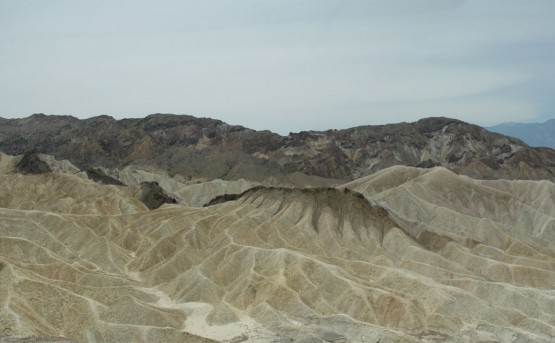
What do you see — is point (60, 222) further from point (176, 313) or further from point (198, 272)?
point (176, 313)

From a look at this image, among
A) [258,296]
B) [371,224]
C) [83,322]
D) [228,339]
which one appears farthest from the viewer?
[371,224]

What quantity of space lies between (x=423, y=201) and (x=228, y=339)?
102742 mm

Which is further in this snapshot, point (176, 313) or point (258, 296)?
point (258, 296)

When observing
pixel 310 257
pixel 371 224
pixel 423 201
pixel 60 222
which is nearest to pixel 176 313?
pixel 310 257

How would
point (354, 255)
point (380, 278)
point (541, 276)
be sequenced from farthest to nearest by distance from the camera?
point (354, 255), point (541, 276), point (380, 278)

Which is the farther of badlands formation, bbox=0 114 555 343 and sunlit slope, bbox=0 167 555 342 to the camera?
sunlit slope, bbox=0 167 555 342

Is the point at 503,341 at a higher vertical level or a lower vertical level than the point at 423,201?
lower

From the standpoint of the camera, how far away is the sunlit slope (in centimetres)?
7138

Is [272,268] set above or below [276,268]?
below

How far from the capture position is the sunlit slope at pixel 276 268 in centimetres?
7138

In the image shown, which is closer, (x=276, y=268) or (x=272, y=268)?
(x=276, y=268)

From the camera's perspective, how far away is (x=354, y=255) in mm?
113938

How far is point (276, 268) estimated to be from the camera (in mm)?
91938

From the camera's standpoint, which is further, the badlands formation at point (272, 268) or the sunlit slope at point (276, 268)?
→ the sunlit slope at point (276, 268)
